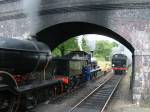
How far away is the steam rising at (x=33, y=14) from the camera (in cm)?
1828

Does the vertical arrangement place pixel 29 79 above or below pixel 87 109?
above

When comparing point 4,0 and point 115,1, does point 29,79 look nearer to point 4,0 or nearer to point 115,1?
point 115,1

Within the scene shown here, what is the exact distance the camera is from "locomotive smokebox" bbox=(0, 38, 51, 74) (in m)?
11.0

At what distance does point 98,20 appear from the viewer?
17.3 meters

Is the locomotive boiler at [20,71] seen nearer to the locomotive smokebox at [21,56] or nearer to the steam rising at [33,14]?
the locomotive smokebox at [21,56]

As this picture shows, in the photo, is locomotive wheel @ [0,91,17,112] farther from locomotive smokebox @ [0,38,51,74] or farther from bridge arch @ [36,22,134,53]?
bridge arch @ [36,22,134,53]

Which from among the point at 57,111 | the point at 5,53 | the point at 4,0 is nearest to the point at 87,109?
the point at 57,111

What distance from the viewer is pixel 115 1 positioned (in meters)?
16.8

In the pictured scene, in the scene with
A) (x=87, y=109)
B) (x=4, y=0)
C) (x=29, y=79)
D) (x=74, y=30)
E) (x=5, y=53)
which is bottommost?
(x=87, y=109)

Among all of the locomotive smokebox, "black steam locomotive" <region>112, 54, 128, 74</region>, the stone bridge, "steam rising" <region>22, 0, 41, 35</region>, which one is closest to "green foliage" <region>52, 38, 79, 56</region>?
"black steam locomotive" <region>112, 54, 128, 74</region>

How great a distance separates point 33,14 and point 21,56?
23.9 ft

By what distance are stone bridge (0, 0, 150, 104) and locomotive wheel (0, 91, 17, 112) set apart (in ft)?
16.1

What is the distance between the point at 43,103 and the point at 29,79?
98.7 inches

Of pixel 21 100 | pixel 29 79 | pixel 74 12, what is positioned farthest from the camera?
pixel 74 12
